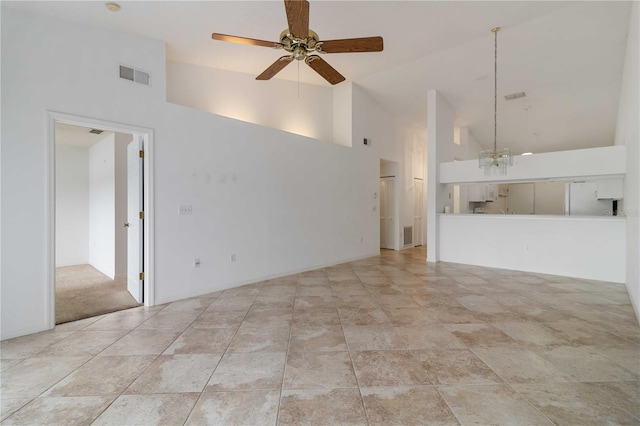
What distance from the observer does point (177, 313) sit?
3.48 metres

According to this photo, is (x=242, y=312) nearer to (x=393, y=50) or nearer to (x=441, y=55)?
(x=393, y=50)

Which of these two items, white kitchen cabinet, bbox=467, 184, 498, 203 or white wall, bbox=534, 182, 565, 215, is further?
white wall, bbox=534, 182, 565, 215

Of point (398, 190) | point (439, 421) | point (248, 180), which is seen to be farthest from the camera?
point (398, 190)

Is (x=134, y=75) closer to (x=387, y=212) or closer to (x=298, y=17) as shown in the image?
(x=298, y=17)

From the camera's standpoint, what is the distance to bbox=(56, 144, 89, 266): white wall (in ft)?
20.8

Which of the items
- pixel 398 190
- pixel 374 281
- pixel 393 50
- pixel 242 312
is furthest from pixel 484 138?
pixel 242 312

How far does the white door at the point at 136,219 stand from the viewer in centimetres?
380

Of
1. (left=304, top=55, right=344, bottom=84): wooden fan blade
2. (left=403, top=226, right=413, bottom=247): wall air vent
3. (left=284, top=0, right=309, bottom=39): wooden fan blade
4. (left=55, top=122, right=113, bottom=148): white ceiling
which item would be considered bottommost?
(left=403, top=226, right=413, bottom=247): wall air vent

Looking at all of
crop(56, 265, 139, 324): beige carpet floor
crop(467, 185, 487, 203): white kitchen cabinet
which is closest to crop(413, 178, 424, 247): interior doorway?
crop(467, 185, 487, 203): white kitchen cabinet

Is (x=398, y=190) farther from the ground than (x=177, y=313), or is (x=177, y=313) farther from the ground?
(x=398, y=190)

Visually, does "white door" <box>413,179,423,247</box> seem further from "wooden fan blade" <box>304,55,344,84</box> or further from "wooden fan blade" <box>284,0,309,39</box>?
"wooden fan blade" <box>284,0,309,39</box>

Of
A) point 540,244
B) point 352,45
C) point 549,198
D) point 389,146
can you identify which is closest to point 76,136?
point 352,45

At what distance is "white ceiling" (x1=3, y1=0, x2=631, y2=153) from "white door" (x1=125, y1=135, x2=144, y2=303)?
1.55 meters

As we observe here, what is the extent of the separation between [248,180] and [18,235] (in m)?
2.77
